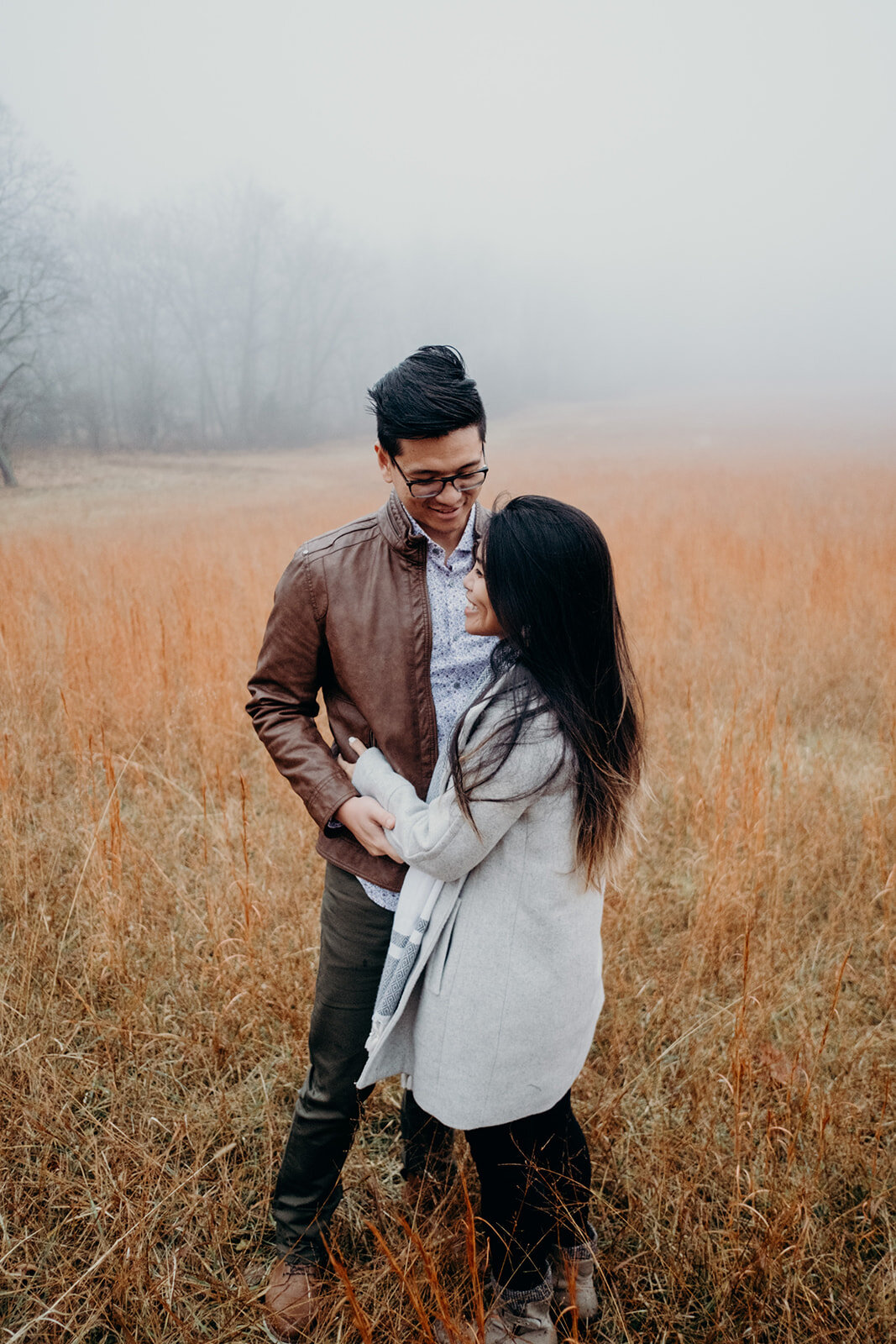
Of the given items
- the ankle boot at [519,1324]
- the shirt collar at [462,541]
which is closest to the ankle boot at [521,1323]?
the ankle boot at [519,1324]

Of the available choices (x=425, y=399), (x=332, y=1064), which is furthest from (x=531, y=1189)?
(x=425, y=399)

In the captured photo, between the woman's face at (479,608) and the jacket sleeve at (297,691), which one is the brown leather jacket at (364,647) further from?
the woman's face at (479,608)

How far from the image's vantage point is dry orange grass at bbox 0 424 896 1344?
56.2 inches

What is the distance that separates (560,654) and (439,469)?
1.38 feet

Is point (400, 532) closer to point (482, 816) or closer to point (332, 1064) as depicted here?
point (482, 816)

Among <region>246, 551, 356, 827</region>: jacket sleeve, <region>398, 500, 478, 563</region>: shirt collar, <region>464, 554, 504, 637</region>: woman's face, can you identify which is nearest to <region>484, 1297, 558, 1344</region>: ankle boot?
<region>246, 551, 356, 827</region>: jacket sleeve

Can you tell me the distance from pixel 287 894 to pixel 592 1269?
1439 millimetres

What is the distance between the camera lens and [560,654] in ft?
3.43

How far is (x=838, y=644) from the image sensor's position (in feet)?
15.6

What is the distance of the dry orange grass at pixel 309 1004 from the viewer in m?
1.43

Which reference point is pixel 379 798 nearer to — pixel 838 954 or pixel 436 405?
pixel 436 405

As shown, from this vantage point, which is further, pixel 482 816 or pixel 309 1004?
pixel 309 1004

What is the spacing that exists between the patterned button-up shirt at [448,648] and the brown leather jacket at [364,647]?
0.07ft

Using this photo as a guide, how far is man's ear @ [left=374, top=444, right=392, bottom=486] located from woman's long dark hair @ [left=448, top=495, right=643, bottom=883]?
339 millimetres
